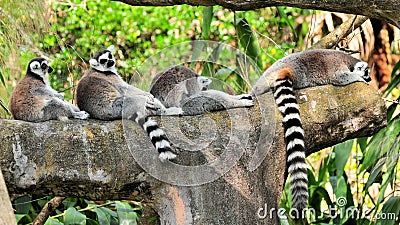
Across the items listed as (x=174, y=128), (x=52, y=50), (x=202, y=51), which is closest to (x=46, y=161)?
(x=174, y=128)

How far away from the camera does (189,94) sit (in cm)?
397

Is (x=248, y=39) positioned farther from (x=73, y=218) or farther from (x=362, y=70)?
(x=73, y=218)

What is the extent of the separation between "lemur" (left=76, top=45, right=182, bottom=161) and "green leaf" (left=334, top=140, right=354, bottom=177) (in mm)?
2318

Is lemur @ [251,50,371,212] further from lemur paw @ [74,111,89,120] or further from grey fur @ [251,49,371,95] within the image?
lemur paw @ [74,111,89,120]

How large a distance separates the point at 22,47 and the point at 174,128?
1.94 m

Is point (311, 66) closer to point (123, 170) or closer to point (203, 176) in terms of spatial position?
point (203, 176)

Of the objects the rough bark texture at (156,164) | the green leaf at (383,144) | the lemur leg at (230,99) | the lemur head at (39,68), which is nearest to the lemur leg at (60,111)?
the rough bark texture at (156,164)

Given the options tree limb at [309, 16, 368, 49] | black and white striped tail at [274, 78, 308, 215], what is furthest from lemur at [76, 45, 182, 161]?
tree limb at [309, 16, 368, 49]

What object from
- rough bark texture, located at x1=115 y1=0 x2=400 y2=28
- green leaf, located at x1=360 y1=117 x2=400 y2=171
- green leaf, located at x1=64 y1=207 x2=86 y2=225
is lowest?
green leaf, located at x1=64 y1=207 x2=86 y2=225

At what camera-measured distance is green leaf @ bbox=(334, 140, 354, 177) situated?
220 inches

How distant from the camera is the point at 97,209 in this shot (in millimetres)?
5012

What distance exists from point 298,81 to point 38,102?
1737mm

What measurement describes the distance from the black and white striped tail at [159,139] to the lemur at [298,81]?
2.45 ft

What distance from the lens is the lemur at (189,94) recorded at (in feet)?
12.4
